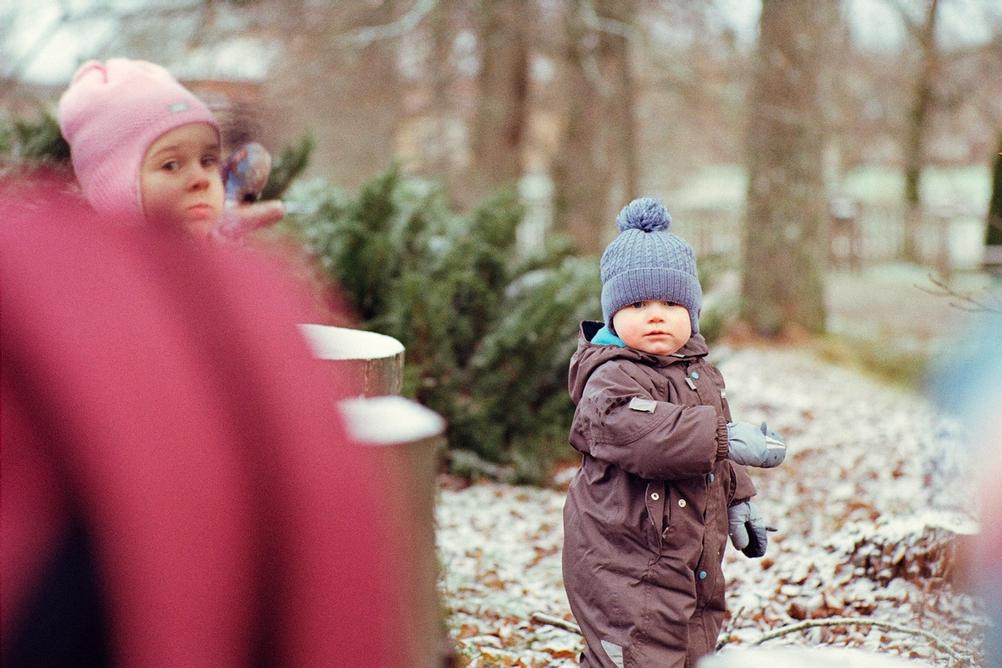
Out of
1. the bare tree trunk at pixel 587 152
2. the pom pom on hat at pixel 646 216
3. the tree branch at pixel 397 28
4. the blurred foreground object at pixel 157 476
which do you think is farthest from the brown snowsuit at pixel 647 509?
the bare tree trunk at pixel 587 152

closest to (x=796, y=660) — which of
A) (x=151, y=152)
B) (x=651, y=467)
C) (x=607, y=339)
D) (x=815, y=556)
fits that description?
(x=651, y=467)

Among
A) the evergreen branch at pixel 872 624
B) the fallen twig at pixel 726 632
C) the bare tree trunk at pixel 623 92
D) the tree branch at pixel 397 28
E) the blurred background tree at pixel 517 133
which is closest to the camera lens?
the evergreen branch at pixel 872 624

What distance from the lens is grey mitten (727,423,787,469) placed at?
3031 millimetres

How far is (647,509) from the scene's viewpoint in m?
3.08

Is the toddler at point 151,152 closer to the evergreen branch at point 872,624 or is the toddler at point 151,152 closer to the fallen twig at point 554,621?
the fallen twig at point 554,621

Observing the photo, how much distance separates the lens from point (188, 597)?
1.12m

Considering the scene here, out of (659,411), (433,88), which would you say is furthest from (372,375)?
(433,88)

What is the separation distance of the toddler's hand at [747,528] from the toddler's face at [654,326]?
20.7 inches

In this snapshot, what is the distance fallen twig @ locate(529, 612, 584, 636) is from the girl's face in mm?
1963

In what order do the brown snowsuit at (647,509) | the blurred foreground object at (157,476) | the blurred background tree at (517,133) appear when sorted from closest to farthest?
the blurred foreground object at (157,476)
the brown snowsuit at (647,509)
the blurred background tree at (517,133)

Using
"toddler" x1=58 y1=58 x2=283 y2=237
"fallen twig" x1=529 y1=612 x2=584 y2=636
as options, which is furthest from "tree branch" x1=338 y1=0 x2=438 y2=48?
"fallen twig" x1=529 y1=612 x2=584 y2=636

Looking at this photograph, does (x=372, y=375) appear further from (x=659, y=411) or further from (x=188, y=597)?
(x=188, y=597)

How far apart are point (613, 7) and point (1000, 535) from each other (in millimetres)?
10646

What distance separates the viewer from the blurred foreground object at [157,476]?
112 centimetres
